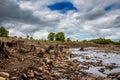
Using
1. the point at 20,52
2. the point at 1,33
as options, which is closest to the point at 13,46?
the point at 20,52

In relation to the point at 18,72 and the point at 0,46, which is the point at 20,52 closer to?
the point at 0,46

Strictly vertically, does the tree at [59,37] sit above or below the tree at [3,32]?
below

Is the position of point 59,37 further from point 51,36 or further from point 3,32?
point 3,32

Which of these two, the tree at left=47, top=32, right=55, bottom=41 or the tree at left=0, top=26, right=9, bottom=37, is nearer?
the tree at left=0, top=26, right=9, bottom=37

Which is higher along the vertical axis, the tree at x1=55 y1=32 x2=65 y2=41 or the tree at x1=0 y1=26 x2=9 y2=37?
the tree at x1=0 y1=26 x2=9 y2=37

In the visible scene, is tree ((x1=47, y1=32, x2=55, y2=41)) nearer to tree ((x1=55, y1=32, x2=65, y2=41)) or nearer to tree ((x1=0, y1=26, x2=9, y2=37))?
tree ((x1=55, y1=32, x2=65, y2=41))

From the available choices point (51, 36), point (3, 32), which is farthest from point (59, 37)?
point (3, 32)

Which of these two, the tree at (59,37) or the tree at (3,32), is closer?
the tree at (3,32)

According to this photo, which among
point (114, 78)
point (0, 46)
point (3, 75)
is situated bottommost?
point (114, 78)

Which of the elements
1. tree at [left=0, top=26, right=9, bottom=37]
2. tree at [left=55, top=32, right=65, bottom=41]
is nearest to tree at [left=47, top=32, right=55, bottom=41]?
tree at [left=55, top=32, right=65, bottom=41]

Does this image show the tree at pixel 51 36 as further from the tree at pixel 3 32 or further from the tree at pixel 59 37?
the tree at pixel 3 32

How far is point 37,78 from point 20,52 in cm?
1403

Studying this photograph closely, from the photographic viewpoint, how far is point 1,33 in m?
103

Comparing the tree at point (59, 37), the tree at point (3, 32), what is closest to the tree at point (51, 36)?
the tree at point (59, 37)
